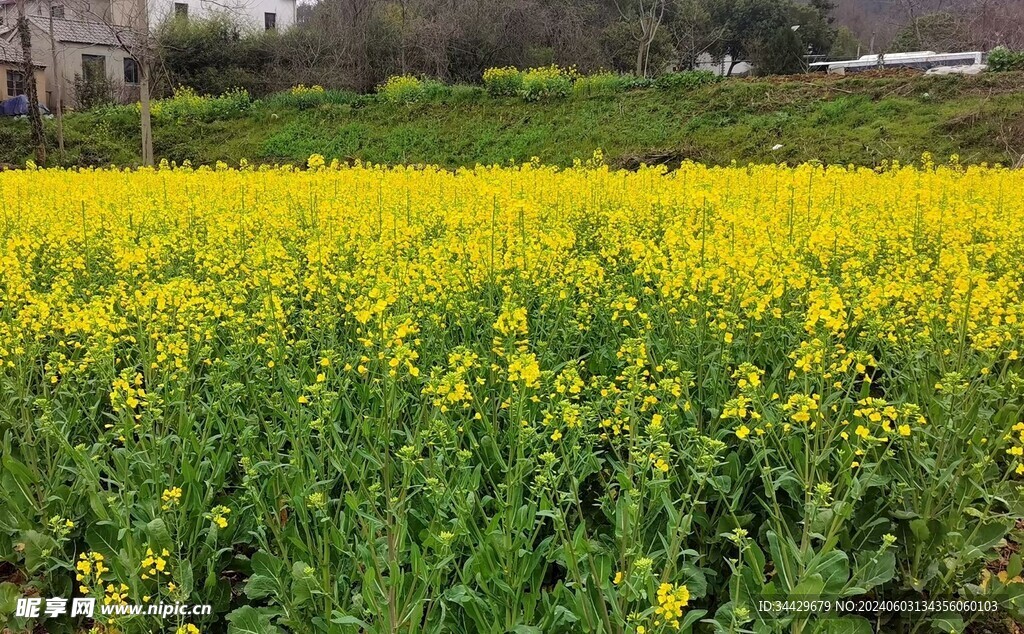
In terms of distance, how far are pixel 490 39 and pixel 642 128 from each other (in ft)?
47.3

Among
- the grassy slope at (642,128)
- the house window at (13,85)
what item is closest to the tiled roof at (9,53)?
the house window at (13,85)

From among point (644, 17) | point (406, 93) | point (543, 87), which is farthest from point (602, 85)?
point (644, 17)

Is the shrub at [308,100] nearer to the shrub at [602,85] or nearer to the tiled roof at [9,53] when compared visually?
the shrub at [602,85]

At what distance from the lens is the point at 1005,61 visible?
1730 centimetres

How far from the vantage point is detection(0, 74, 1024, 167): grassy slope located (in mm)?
14422

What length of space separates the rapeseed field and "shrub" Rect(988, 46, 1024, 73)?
16.7 metres

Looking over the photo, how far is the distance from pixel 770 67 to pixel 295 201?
36.6 metres

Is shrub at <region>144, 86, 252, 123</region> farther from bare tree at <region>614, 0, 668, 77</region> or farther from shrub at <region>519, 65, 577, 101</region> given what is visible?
bare tree at <region>614, 0, 668, 77</region>

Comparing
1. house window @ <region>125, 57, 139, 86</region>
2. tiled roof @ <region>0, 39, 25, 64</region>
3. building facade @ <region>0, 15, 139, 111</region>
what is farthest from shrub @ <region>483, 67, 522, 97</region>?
house window @ <region>125, 57, 139, 86</region>

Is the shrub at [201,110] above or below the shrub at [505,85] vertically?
below

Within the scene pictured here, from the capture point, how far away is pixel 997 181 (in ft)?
23.5

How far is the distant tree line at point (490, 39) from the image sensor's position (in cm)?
2853

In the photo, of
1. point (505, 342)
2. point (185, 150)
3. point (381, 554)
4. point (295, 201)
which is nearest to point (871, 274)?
point (505, 342)

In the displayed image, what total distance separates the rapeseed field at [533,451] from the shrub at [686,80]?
635 inches
